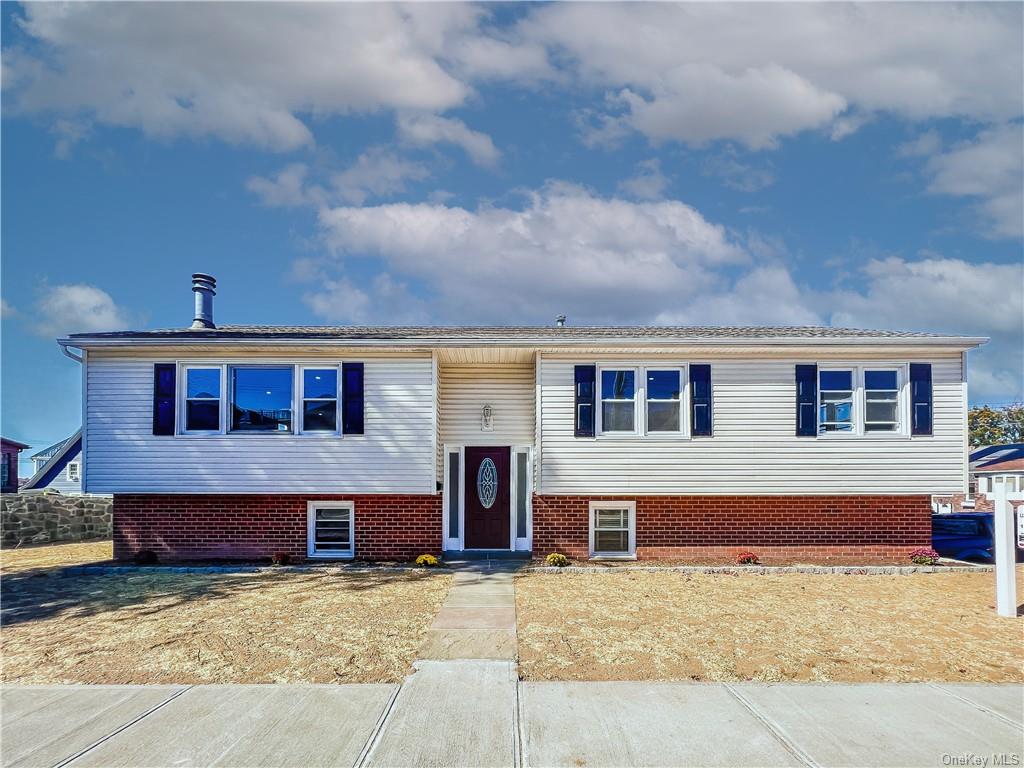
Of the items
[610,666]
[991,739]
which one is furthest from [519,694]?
[991,739]

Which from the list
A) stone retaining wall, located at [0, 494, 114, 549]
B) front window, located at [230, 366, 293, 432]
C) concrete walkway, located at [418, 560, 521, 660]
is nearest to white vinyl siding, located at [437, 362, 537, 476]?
concrete walkway, located at [418, 560, 521, 660]

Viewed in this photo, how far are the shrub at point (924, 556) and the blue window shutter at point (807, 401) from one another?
281cm

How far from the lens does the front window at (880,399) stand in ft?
36.7

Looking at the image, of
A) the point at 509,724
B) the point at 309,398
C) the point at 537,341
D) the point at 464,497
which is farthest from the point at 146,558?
the point at 509,724

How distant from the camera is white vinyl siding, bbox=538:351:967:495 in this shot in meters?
11.1

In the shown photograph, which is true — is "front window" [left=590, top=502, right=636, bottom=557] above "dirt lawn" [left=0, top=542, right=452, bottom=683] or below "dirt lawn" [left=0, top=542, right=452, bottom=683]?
above

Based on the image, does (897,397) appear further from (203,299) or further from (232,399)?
(203,299)

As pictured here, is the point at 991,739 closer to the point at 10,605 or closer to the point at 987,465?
the point at 10,605

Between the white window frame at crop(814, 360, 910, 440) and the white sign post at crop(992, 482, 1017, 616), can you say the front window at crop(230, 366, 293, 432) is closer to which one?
the white window frame at crop(814, 360, 910, 440)

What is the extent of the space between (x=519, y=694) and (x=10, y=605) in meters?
7.53

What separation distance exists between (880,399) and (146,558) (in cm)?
1361

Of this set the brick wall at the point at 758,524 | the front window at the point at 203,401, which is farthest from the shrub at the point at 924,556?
the front window at the point at 203,401

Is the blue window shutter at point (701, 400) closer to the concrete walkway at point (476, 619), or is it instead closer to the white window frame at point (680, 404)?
→ the white window frame at point (680, 404)

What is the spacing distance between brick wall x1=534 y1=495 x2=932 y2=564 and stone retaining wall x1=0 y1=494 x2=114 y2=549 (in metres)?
12.2
